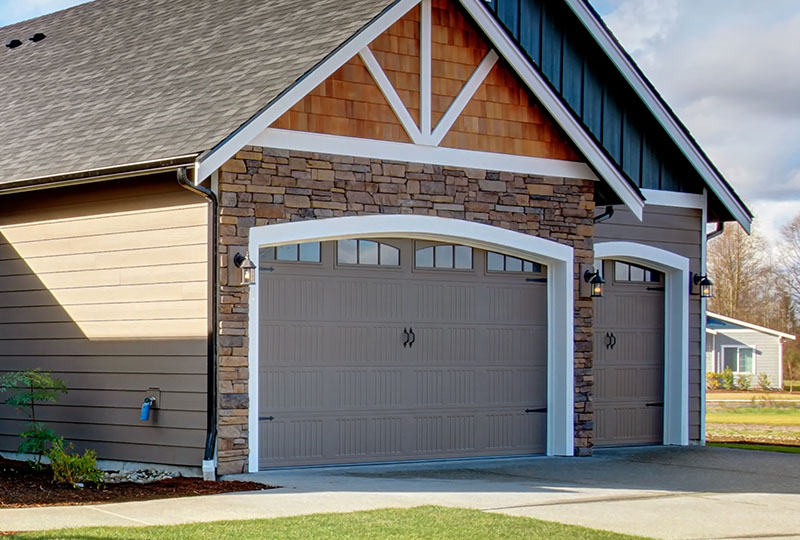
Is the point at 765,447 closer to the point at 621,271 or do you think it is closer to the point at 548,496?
the point at 621,271

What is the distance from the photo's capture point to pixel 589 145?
1441 centimetres

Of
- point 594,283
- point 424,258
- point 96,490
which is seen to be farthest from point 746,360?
point 96,490

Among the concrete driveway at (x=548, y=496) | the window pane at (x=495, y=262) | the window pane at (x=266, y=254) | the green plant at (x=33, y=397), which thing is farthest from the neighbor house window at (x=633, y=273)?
the green plant at (x=33, y=397)

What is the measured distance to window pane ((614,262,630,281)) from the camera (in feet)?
55.3

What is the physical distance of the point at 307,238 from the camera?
12.6 m

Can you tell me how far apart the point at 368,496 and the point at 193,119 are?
4258mm

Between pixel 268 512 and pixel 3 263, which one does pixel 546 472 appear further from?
pixel 3 263

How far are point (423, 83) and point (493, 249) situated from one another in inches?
87.1

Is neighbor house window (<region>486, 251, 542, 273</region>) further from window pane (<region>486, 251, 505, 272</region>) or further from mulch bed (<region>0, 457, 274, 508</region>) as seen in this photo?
mulch bed (<region>0, 457, 274, 508</region>)

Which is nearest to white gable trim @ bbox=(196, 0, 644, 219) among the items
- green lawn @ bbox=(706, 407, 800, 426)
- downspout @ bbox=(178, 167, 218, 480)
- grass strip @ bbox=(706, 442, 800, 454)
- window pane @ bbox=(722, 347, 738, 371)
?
downspout @ bbox=(178, 167, 218, 480)

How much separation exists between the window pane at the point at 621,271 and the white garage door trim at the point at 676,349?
429 mm

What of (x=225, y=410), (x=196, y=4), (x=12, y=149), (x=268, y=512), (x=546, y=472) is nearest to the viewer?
(x=268, y=512)

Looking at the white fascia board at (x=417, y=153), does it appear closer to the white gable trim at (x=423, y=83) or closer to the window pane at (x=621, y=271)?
the white gable trim at (x=423, y=83)

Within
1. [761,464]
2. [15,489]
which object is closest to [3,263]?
[15,489]
